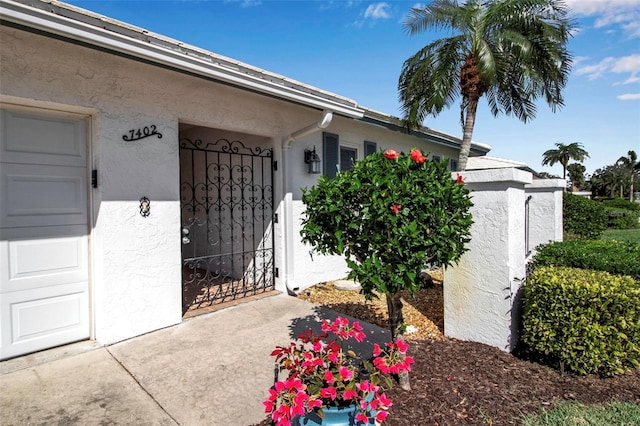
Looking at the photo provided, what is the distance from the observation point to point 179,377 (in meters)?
3.17

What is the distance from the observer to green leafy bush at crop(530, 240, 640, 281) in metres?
3.66

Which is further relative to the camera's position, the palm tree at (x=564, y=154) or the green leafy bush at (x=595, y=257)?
the palm tree at (x=564, y=154)

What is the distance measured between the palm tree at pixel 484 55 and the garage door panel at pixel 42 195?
740 cm

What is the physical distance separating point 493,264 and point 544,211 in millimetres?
2838

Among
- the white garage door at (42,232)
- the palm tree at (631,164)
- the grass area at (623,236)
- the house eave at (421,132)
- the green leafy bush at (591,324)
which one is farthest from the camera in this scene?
the palm tree at (631,164)

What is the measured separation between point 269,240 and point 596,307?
4.67 m

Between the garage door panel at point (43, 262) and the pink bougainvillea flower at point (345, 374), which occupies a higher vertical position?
the garage door panel at point (43, 262)

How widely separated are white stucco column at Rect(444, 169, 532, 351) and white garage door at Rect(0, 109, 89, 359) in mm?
4419

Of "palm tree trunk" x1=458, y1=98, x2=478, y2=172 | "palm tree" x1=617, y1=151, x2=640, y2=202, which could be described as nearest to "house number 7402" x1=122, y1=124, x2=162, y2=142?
"palm tree trunk" x1=458, y1=98, x2=478, y2=172

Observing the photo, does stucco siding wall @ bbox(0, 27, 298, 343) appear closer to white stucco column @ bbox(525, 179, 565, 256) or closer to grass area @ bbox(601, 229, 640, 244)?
white stucco column @ bbox(525, 179, 565, 256)

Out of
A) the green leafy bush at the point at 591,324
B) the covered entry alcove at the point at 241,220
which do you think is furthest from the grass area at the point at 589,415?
the covered entry alcove at the point at 241,220

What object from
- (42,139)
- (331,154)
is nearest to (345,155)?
(331,154)

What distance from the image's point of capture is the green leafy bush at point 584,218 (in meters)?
10.2

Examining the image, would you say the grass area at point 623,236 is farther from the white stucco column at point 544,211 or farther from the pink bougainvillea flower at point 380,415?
the pink bougainvillea flower at point 380,415
